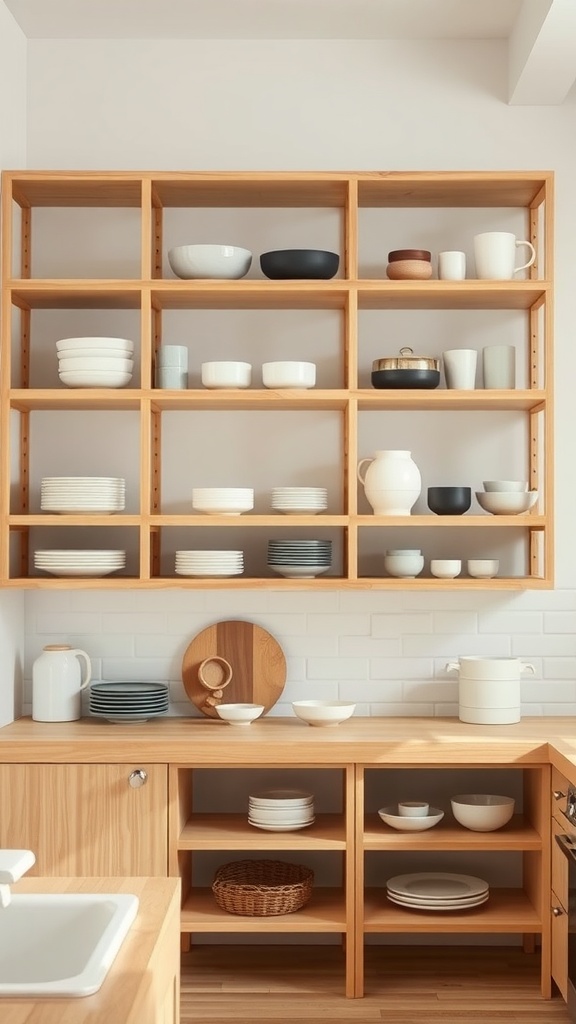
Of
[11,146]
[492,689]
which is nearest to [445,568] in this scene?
[492,689]

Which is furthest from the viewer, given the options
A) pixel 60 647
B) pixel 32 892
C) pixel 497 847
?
pixel 60 647

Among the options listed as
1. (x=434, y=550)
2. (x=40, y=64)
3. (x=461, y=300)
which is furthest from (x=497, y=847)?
(x=40, y=64)

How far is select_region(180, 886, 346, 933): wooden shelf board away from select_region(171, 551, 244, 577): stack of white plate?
3.50 feet

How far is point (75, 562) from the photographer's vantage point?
368cm

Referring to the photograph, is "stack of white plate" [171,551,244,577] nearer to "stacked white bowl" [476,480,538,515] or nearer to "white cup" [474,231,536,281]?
"stacked white bowl" [476,480,538,515]

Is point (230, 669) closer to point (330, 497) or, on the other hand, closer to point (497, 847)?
point (330, 497)

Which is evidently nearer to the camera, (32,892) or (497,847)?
(32,892)

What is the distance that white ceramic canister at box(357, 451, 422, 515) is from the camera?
3688 millimetres

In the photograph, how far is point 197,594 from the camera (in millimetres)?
3994

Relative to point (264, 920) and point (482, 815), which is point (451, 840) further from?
point (264, 920)

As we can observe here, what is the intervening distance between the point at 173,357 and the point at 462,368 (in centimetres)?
96

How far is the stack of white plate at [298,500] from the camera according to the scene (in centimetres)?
369

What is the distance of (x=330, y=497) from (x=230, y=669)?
70 cm

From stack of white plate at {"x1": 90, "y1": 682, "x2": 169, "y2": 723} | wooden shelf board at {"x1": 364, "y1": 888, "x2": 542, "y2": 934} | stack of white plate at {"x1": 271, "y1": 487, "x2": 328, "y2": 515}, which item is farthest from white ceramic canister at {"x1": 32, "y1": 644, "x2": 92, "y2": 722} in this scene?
wooden shelf board at {"x1": 364, "y1": 888, "x2": 542, "y2": 934}
